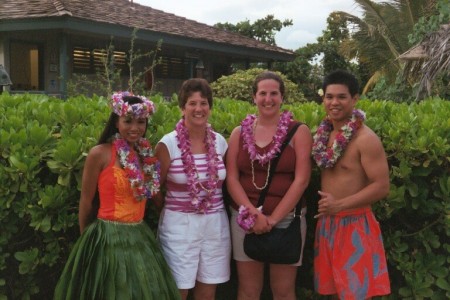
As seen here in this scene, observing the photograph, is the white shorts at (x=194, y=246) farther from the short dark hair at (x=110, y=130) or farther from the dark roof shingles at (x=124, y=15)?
the dark roof shingles at (x=124, y=15)

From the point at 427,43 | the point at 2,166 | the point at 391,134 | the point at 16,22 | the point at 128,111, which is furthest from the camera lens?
the point at 16,22

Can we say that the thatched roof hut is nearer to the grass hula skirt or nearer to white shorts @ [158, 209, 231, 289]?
white shorts @ [158, 209, 231, 289]

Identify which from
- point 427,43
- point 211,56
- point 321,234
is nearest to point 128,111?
point 321,234

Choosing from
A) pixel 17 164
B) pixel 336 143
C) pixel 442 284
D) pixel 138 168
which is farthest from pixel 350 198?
pixel 17 164

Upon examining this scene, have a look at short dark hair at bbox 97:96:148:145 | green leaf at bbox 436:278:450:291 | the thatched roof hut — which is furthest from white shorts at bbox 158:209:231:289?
the thatched roof hut

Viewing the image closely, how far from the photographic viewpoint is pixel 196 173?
319 centimetres

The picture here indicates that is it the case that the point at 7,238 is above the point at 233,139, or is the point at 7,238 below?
below

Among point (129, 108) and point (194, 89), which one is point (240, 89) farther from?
point (129, 108)

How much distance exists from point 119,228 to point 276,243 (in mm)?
898

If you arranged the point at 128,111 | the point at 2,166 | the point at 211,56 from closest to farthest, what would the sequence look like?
the point at 128,111, the point at 2,166, the point at 211,56

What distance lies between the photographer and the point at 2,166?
10.5ft

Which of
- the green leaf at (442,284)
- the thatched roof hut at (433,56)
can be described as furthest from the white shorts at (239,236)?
the thatched roof hut at (433,56)

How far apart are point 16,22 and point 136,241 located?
40.2 feet

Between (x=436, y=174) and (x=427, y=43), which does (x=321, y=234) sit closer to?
(x=436, y=174)
